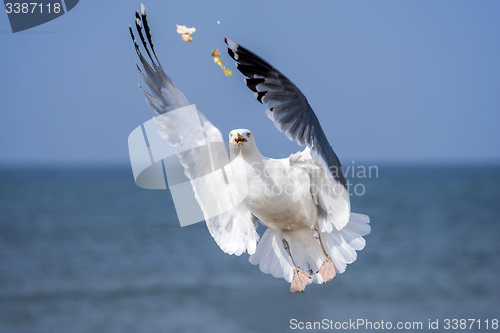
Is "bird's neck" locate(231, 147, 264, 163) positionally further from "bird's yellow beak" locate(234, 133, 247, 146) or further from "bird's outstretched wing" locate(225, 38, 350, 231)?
"bird's outstretched wing" locate(225, 38, 350, 231)

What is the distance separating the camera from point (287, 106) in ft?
13.0

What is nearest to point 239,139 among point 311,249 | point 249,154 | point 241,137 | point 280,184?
point 241,137

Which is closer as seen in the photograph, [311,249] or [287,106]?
[287,106]

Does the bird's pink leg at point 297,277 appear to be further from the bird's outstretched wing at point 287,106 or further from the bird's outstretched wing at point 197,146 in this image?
the bird's outstretched wing at point 287,106

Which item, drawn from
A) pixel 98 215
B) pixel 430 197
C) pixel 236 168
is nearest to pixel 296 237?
pixel 236 168

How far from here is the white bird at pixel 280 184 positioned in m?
4.01

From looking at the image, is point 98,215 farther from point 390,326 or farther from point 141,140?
point 141,140

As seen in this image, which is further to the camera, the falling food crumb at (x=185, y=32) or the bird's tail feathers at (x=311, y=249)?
the bird's tail feathers at (x=311, y=249)

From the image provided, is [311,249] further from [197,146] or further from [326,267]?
[197,146]

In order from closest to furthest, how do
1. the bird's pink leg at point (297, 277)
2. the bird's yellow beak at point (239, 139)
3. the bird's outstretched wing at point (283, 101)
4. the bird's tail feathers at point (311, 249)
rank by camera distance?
the bird's outstretched wing at point (283, 101) < the bird's yellow beak at point (239, 139) < the bird's pink leg at point (297, 277) < the bird's tail feathers at point (311, 249)

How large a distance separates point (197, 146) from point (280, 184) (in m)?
0.56

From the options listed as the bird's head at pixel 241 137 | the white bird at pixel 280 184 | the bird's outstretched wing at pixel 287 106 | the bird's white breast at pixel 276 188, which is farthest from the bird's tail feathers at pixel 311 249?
the bird's head at pixel 241 137

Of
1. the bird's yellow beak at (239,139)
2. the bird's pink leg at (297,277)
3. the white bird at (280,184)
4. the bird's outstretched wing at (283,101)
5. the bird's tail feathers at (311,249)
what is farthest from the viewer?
the bird's tail feathers at (311,249)

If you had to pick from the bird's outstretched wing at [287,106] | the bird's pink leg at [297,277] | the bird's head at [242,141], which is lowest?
the bird's pink leg at [297,277]
